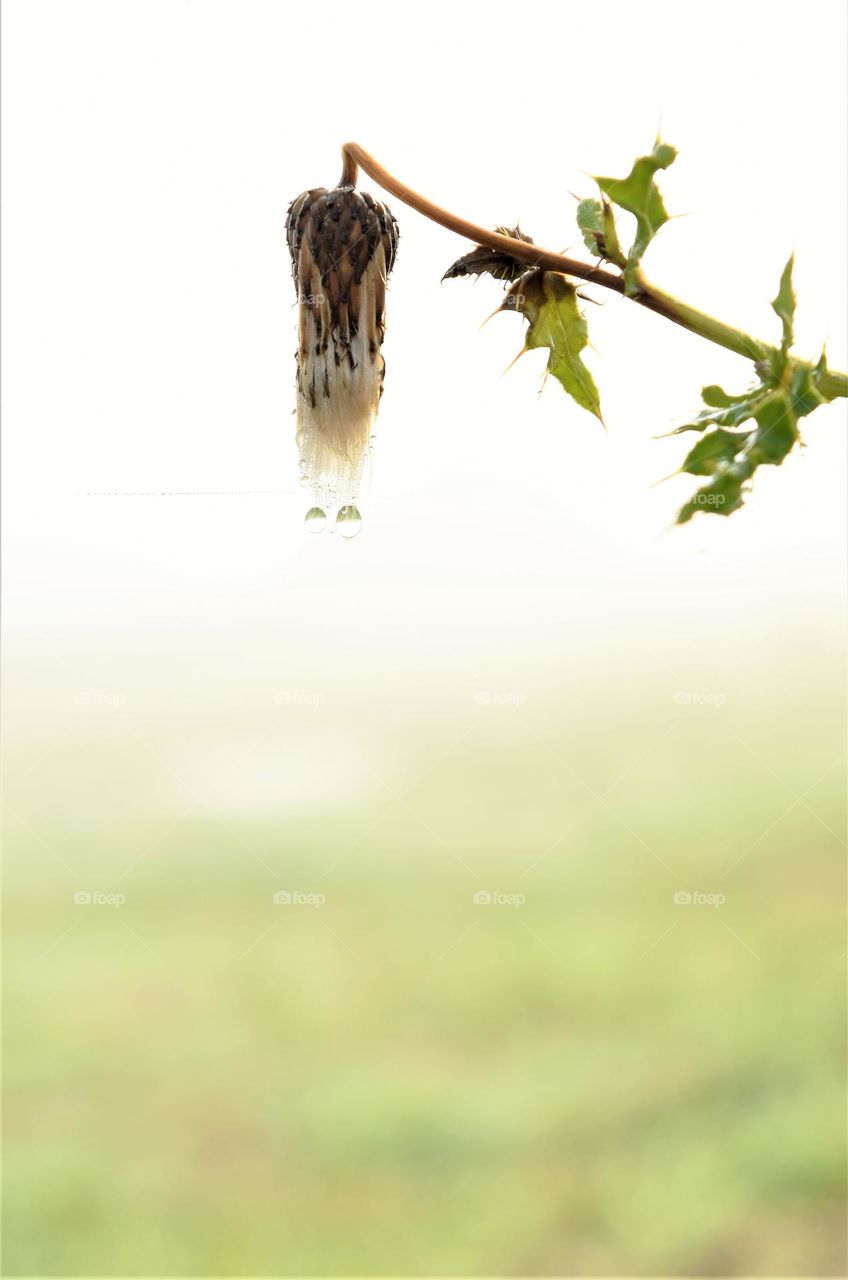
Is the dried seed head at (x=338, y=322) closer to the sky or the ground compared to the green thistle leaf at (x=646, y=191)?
closer to the ground

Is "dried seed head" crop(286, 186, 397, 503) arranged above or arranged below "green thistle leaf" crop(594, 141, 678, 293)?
below

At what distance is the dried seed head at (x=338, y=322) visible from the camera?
15.3 inches

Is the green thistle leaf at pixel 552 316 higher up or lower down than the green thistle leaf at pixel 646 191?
lower down

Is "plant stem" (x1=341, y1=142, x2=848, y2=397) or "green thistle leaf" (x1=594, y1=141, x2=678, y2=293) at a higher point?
"green thistle leaf" (x1=594, y1=141, x2=678, y2=293)

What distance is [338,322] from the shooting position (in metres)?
0.41

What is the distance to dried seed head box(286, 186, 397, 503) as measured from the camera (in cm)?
39

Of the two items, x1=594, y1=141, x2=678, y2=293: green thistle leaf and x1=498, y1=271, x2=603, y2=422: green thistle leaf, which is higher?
x1=594, y1=141, x2=678, y2=293: green thistle leaf

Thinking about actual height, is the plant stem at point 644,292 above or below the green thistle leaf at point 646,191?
below

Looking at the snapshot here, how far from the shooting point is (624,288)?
33 cm

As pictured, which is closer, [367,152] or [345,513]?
[367,152]

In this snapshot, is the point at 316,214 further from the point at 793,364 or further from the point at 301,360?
the point at 793,364

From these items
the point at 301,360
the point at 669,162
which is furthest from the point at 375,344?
the point at 669,162

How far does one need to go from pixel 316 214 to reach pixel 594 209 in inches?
4.2

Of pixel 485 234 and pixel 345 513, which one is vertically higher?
pixel 485 234
